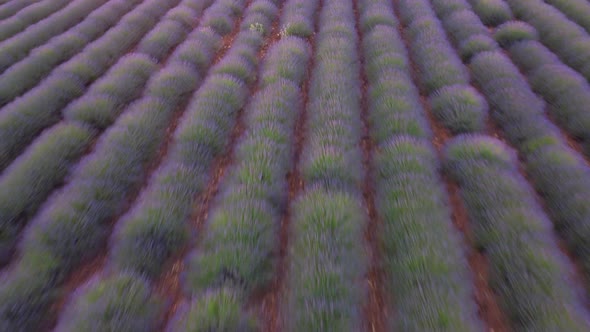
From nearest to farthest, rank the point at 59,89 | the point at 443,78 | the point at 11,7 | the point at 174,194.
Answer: the point at 174,194
the point at 443,78
the point at 59,89
the point at 11,7

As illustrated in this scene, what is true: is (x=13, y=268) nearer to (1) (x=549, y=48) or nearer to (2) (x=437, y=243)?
(2) (x=437, y=243)

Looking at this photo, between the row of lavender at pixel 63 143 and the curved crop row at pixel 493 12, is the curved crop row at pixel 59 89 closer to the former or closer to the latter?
the row of lavender at pixel 63 143

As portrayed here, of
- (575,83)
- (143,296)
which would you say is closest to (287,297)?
(143,296)

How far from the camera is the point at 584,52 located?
14.4 ft

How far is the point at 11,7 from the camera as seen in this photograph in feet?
23.7

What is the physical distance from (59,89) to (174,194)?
8.47ft

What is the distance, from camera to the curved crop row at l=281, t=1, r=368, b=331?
205 centimetres

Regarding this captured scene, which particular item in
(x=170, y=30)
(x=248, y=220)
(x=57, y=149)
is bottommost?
(x=248, y=220)

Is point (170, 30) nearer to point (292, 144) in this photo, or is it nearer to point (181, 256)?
point (292, 144)

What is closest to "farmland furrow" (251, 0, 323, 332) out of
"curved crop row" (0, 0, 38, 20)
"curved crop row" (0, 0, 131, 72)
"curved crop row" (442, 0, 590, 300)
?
"curved crop row" (442, 0, 590, 300)

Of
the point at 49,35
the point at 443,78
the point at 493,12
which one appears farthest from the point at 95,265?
the point at 493,12

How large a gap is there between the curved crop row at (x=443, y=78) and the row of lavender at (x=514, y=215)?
285 millimetres

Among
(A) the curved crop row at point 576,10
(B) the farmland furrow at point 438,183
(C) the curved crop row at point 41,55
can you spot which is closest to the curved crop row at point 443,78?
(B) the farmland furrow at point 438,183

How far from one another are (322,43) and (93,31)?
3.79 meters
